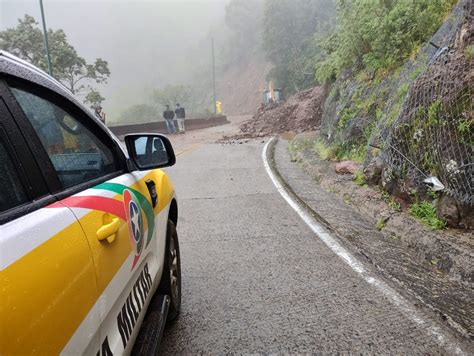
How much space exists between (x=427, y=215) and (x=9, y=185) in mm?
4744

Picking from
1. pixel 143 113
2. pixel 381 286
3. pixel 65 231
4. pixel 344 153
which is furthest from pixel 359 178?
pixel 143 113

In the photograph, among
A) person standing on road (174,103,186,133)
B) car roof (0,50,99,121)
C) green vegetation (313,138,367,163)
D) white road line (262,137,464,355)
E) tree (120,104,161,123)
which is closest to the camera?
car roof (0,50,99,121)

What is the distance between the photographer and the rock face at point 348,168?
25.6 feet

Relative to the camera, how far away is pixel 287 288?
3.46m

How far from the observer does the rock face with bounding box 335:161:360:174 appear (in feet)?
25.6

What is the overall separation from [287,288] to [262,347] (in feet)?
2.97

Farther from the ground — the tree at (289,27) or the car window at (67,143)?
the tree at (289,27)

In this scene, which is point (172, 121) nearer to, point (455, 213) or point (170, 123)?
point (170, 123)

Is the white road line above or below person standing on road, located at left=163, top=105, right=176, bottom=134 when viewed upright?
below

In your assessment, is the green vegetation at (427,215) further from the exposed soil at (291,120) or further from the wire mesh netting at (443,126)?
the exposed soil at (291,120)

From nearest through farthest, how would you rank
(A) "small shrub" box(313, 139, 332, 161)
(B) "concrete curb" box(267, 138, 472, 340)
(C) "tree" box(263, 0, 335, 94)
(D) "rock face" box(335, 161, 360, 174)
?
1. (B) "concrete curb" box(267, 138, 472, 340)
2. (D) "rock face" box(335, 161, 360, 174)
3. (A) "small shrub" box(313, 139, 332, 161)
4. (C) "tree" box(263, 0, 335, 94)

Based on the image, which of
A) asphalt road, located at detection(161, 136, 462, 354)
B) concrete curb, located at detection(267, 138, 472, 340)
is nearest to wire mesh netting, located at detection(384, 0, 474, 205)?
concrete curb, located at detection(267, 138, 472, 340)

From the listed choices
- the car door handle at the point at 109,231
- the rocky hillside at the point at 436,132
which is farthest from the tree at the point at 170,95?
the car door handle at the point at 109,231

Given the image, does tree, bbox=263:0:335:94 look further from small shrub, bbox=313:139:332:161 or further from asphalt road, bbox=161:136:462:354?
asphalt road, bbox=161:136:462:354
